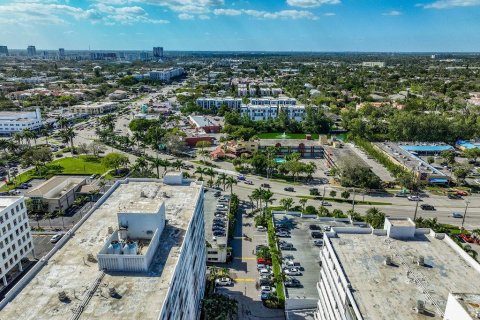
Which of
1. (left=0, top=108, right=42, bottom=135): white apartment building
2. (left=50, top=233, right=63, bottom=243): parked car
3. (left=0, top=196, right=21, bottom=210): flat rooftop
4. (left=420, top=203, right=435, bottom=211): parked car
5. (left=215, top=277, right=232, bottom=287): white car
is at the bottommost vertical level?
(left=215, top=277, right=232, bottom=287): white car

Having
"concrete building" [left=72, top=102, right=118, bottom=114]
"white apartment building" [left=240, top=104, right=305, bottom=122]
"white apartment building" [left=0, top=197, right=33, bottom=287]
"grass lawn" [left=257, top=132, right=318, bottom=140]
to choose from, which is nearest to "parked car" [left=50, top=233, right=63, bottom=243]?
"white apartment building" [left=0, top=197, right=33, bottom=287]

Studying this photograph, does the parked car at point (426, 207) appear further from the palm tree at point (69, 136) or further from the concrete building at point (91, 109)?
the concrete building at point (91, 109)

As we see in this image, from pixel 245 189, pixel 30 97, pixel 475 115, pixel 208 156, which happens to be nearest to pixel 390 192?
pixel 245 189

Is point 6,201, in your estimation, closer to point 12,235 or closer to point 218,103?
point 12,235

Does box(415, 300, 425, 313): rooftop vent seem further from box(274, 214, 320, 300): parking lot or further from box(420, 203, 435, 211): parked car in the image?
box(420, 203, 435, 211): parked car

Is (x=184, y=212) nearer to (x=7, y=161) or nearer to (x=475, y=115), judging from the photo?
(x=7, y=161)
